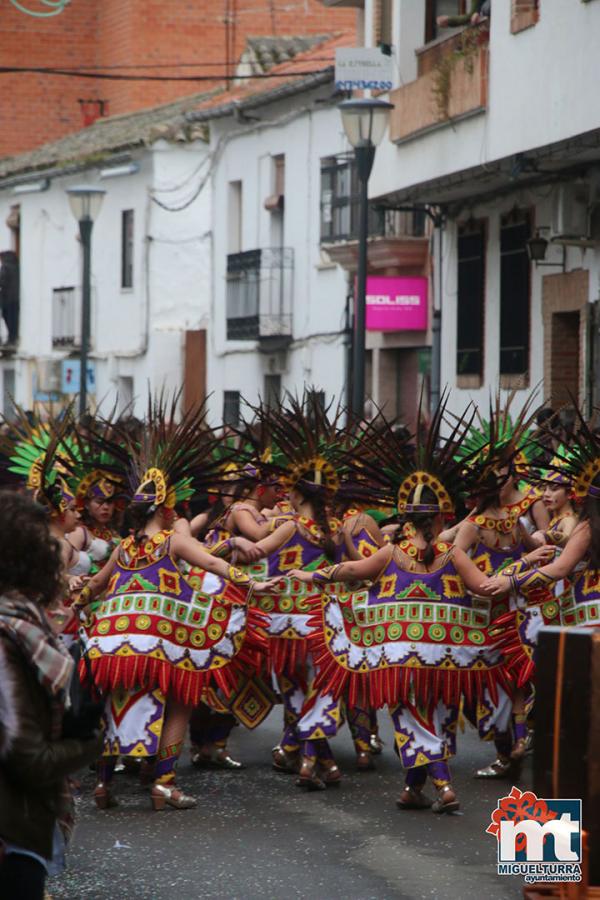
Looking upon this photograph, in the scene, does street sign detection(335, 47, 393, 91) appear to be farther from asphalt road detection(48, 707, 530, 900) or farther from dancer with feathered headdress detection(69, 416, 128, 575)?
asphalt road detection(48, 707, 530, 900)

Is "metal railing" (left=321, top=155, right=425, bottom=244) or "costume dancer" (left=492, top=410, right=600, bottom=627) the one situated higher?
"metal railing" (left=321, top=155, right=425, bottom=244)

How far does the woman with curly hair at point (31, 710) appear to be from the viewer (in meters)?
5.00

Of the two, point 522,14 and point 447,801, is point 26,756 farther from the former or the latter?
point 522,14

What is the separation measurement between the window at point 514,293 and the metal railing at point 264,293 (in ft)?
32.0

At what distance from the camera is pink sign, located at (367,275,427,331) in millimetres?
25078

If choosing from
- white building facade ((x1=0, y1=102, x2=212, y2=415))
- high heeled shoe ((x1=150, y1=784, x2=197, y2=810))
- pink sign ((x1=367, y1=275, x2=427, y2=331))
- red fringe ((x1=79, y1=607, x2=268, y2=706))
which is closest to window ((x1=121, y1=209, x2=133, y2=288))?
white building facade ((x1=0, y1=102, x2=212, y2=415))

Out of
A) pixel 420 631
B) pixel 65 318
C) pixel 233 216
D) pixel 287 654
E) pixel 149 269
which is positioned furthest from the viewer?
pixel 65 318

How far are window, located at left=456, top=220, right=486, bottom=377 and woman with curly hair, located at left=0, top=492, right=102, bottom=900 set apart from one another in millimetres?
17388

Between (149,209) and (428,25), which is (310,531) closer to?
(428,25)

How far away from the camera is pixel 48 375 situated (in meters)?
42.7

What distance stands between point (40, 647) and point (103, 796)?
15.8 feet

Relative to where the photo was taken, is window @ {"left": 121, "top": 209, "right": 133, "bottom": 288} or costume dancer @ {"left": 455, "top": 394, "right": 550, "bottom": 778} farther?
window @ {"left": 121, "top": 209, "right": 133, "bottom": 288}

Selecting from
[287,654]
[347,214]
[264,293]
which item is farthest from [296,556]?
[264,293]

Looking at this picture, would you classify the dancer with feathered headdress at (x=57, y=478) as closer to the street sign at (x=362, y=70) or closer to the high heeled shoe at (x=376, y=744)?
the high heeled shoe at (x=376, y=744)
